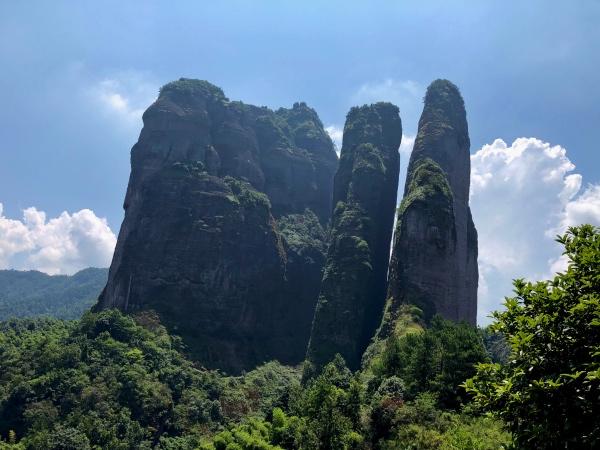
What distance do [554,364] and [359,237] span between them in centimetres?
7660

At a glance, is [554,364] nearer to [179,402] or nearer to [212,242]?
[179,402]

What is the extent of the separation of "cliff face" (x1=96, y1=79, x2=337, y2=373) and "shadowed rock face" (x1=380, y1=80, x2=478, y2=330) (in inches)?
1190

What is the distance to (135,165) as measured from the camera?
103 metres

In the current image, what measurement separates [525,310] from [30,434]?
2137 inches

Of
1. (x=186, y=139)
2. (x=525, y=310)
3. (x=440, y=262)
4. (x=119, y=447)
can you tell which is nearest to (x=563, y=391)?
(x=525, y=310)

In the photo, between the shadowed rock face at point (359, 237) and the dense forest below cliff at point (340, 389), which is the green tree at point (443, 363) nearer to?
the dense forest below cliff at point (340, 389)

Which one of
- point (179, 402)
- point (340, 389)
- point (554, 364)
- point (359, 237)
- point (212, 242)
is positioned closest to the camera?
point (554, 364)

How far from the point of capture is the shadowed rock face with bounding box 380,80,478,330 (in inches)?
2862

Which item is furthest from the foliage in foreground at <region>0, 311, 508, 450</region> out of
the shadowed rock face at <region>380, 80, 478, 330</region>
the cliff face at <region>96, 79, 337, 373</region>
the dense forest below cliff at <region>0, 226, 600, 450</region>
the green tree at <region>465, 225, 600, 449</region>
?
the shadowed rock face at <region>380, 80, 478, 330</region>

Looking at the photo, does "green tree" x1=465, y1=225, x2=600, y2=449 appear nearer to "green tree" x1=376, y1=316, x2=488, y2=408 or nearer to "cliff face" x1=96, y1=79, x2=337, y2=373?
"green tree" x1=376, y1=316, x2=488, y2=408

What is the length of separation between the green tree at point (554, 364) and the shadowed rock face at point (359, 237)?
213 ft

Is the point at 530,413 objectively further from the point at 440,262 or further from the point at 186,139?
the point at 186,139

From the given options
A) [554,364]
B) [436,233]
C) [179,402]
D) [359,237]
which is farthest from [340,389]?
[359,237]

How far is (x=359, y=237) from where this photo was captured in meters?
88.6
